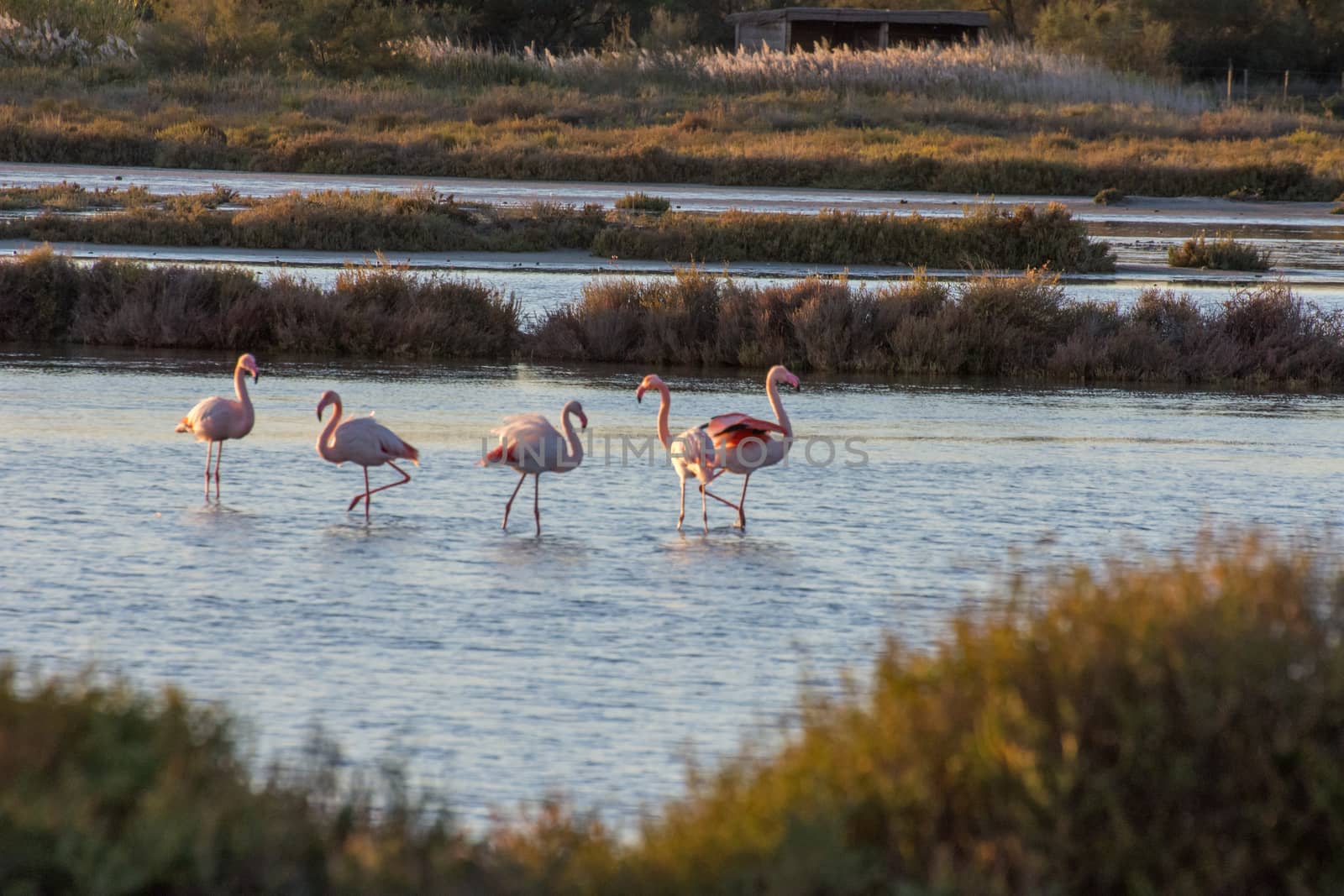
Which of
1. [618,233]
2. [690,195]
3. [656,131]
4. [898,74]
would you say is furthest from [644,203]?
[898,74]

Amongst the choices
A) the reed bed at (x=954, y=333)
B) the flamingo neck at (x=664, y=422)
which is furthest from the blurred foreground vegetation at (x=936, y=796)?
the reed bed at (x=954, y=333)

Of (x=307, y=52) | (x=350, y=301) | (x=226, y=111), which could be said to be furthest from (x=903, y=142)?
(x=350, y=301)

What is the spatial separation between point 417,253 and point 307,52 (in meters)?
36.2

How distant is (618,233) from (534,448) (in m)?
20.0

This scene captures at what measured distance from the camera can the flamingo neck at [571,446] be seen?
11.5m

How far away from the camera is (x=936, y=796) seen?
482 centimetres

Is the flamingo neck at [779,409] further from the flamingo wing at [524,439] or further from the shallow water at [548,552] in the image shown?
the flamingo wing at [524,439]

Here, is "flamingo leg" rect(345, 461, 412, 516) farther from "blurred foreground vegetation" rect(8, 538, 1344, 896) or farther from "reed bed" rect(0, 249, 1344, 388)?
"reed bed" rect(0, 249, 1344, 388)

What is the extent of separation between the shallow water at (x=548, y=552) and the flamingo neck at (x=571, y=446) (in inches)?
17.5

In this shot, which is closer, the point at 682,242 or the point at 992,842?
the point at 992,842

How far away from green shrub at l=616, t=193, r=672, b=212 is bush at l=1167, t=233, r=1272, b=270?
962 cm

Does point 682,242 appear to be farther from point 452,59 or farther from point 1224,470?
point 452,59

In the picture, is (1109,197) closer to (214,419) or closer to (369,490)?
(369,490)

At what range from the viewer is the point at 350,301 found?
71.3 ft
